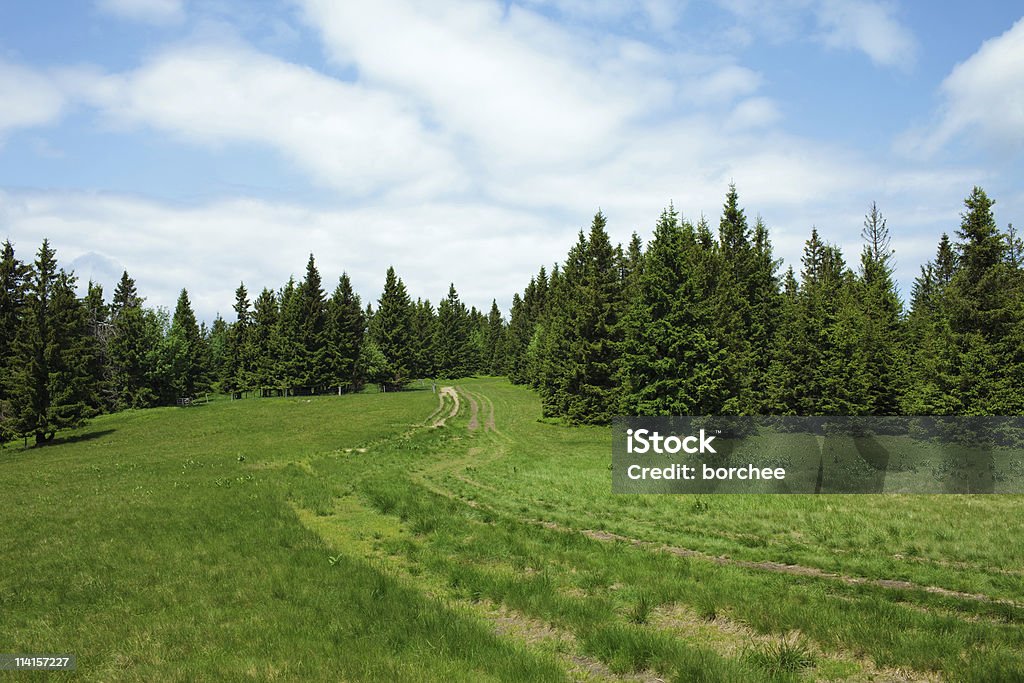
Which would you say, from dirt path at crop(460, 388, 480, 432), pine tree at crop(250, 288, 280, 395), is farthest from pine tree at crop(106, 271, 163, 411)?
dirt path at crop(460, 388, 480, 432)

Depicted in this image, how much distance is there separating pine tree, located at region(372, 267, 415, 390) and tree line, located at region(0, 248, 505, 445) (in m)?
0.18

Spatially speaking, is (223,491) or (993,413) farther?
(993,413)

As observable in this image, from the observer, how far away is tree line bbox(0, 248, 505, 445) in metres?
49.2

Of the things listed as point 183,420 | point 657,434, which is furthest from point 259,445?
point 657,434

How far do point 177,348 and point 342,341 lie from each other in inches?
966

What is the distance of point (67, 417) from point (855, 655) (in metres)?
61.9

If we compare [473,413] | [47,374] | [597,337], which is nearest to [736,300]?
[597,337]

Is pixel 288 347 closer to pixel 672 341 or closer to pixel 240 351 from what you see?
pixel 240 351

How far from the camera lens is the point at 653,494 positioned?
79.7 ft

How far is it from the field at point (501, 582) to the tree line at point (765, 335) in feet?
29.4

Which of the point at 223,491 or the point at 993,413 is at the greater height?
the point at 993,413

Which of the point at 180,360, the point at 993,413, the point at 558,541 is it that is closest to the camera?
the point at 558,541

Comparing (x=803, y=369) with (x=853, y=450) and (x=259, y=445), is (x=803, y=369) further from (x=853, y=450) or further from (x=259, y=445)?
(x=259, y=445)

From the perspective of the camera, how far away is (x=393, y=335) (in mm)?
93312
